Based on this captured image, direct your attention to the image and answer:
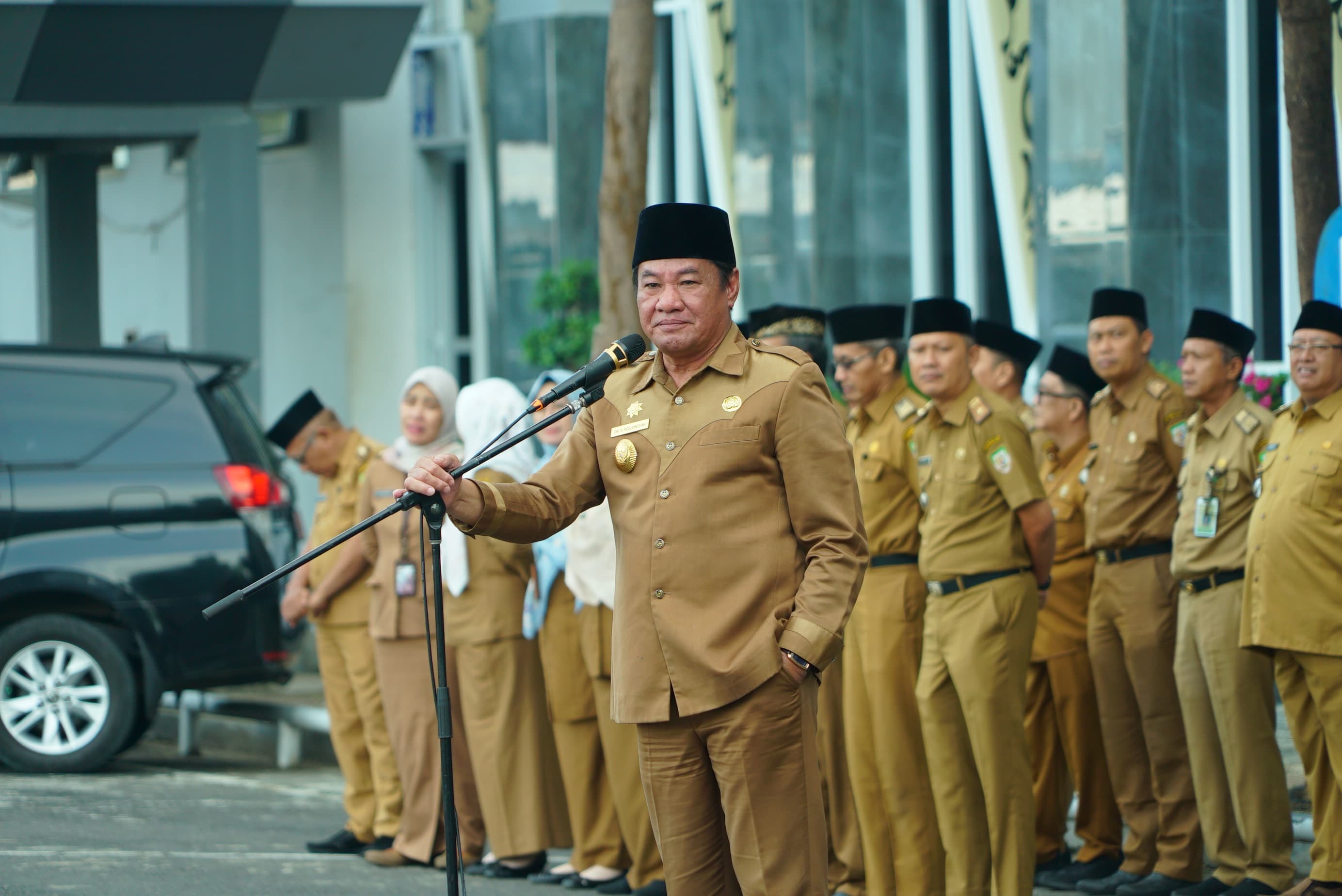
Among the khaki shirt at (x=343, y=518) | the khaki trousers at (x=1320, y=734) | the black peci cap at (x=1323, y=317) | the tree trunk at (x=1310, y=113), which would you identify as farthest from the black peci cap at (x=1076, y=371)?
the khaki shirt at (x=343, y=518)

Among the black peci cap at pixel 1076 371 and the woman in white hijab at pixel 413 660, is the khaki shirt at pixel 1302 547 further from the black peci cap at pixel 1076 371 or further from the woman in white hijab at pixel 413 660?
the woman in white hijab at pixel 413 660

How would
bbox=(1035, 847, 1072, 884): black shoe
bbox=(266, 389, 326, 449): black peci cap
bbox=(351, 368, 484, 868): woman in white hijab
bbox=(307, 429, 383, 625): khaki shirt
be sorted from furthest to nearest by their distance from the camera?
bbox=(266, 389, 326, 449): black peci cap, bbox=(307, 429, 383, 625): khaki shirt, bbox=(351, 368, 484, 868): woman in white hijab, bbox=(1035, 847, 1072, 884): black shoe

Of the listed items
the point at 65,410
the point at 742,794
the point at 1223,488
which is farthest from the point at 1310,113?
the point at 65,410

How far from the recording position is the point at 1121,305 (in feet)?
23.7

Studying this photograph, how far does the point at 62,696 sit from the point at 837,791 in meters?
4.34

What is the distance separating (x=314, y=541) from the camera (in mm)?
8281

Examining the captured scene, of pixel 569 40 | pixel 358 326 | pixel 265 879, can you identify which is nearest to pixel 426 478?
pixel 265 879

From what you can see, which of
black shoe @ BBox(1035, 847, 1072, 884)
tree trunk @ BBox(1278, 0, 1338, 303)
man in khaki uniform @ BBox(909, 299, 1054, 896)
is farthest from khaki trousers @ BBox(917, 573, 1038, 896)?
tree trunk @ BBox(1278, 0, 1338, 303)

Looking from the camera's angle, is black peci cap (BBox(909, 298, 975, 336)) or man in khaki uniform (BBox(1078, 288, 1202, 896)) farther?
man in khaki uniform (BBox(1078, 288, 1202, 896))

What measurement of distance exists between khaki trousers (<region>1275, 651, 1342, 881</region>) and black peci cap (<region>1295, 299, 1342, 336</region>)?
1.16 meters

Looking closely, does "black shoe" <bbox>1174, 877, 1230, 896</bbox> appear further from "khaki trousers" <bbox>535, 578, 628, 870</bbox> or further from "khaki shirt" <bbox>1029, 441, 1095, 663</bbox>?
"khaki trousers" <bbox>535, 578, 628, 870</bbox>

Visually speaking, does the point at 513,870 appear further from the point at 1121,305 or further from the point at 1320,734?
the point at 1121,305

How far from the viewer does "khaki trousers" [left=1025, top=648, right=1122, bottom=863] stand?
7.31 metres

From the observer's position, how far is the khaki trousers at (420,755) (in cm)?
741
